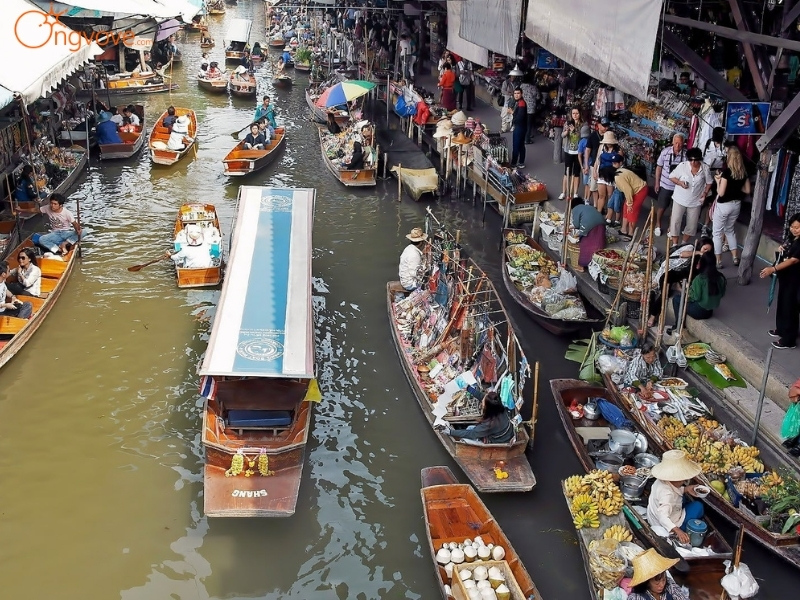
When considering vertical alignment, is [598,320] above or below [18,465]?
above

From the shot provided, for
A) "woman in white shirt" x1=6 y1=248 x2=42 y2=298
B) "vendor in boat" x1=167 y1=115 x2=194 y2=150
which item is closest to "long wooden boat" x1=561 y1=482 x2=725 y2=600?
"woman in white shirt" x1=6 y1=248 x2=42 y2=298

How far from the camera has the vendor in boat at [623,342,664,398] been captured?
400 inches

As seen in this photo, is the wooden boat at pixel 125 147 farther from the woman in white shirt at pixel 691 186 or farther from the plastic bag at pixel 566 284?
the woman in white shirt at pixel 691 186

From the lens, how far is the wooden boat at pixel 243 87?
28.9 metres

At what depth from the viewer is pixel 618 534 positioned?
25.8ft

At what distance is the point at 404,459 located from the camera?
32.1 ft

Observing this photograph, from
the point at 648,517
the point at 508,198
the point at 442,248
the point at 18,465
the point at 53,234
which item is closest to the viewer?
the point at 648,517

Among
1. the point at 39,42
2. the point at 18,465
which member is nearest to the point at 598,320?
the point at 18,465

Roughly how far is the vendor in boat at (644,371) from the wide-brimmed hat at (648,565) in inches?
129

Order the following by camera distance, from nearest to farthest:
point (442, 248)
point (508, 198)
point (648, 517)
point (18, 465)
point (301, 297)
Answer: point (648, 517), point (18, 465), point (301, 297), point (442, 248), point (508, 198)

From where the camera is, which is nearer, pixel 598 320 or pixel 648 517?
pixel 648 517

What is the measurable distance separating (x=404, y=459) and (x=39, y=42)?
10587 mm

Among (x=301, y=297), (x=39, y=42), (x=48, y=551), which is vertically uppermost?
(x=39, y=42)

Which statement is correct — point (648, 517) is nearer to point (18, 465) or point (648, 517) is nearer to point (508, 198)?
point (18, 465)
